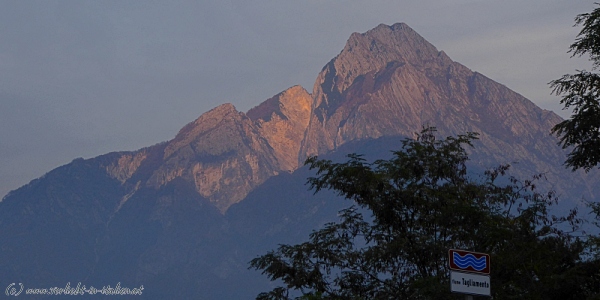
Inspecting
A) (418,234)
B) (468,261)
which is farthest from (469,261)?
(418,234)

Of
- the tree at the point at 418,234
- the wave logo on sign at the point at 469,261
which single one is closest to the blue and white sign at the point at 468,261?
the wave logo on sign at the point at 469,261

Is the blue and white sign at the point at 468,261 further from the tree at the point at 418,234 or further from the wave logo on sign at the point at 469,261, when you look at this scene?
the tree at the point at 418,234

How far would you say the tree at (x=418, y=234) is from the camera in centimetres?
3169

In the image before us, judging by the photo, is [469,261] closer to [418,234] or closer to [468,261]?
[468,261]

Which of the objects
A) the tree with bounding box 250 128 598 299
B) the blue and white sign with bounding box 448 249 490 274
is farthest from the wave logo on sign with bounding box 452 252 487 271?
the tree with bounding box 250 128 598 299

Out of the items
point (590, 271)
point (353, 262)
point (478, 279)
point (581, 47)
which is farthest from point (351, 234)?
point (478, 279)

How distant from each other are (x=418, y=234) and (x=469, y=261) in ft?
60.0

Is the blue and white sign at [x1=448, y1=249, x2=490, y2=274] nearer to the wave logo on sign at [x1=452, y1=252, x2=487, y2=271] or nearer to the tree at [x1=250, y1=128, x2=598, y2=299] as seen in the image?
the wave logo on sign at [x1=452, y1=252, x2=487, y2=271]

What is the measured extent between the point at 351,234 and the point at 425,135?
5028 mm

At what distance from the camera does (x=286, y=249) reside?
38062 millimetres

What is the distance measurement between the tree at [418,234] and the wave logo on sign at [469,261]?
1365cm

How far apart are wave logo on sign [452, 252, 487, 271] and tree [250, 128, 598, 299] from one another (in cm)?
1365

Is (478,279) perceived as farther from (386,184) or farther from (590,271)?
(386,184)

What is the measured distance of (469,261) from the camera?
1745cm
